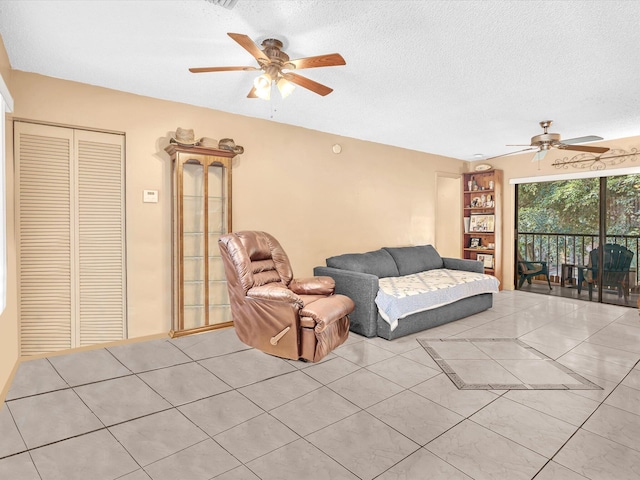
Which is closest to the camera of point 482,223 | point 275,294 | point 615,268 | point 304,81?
point 304,81

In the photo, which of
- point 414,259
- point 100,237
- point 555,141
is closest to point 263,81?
point 100,237

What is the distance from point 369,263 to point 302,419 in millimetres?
2700

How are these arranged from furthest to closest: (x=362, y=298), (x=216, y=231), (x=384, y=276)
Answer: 1. (x=384, y=276)
2. (x=216, y=231)
3. (x=362, y=298)

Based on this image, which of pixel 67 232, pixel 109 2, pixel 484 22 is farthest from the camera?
pixel 67 232

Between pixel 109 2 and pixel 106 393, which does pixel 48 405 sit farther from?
pixel 109 2

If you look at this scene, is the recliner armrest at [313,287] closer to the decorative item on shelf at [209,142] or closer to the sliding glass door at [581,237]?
the decorative item on shelf at [209,142]

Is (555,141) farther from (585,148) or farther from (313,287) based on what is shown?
(313,287)

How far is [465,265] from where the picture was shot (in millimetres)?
5363

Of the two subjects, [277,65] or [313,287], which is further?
[313,287]

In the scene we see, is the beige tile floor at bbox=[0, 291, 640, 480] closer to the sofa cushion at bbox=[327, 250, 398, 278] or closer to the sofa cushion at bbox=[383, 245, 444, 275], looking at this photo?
the sofa cushion at bbox=[327, 250, 398, 278]

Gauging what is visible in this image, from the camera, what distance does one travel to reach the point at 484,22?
2.20 m

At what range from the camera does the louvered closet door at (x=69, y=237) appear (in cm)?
309

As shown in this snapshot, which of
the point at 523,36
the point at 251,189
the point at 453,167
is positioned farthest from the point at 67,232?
the point at 453,167

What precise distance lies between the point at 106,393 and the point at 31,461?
709 mm
